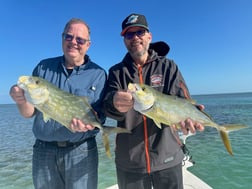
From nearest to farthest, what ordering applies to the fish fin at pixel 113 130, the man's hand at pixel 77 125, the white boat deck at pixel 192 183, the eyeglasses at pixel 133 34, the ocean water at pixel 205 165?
1. the man's hand at pixel 77 125
2. the fish fin at pixel 113 130
3. the eyeglasses at pixel 133 34
4. the white boat deck at pixel 192 183
5. the ocean water at pixel 205 165

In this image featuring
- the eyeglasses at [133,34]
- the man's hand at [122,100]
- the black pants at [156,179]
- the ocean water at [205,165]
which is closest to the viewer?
the man's hand at [122,100]

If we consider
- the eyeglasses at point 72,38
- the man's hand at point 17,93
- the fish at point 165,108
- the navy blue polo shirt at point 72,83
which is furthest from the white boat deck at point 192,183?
the eyeglasses at point 72,38

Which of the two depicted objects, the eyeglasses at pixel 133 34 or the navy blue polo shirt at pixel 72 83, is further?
the eyeglasses at pixel 133 34

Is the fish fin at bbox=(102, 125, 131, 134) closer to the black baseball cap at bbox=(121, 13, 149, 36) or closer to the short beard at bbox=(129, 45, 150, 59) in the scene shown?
the short beard at bbox=(129, 45, 150, 59)

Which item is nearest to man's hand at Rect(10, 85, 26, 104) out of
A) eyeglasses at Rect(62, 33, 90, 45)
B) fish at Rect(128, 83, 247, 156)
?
eyeglasses at Rect(62, 33, 90, 45)

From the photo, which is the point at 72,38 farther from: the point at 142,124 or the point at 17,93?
the point at 142,124

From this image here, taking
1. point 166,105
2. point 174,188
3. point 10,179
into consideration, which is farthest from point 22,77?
point 10,179

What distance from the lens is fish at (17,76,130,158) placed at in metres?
3.03

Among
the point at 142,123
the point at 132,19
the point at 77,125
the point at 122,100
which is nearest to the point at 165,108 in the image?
the point at 142,123

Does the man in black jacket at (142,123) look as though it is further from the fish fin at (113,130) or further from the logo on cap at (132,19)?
the fish fin at (113,130)

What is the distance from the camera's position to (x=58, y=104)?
3180mm

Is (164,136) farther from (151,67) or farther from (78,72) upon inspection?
(78,72)

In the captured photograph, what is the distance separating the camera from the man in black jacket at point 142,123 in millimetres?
3320

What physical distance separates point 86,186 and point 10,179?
830 cm
